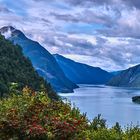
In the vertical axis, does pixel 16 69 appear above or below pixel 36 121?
above

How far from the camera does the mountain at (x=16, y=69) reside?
130 m

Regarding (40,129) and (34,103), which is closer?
(40,129)

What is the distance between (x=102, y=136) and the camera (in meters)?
21.0

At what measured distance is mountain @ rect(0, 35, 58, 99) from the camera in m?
130

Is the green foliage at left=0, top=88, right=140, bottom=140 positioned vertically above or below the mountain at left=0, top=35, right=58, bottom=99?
below

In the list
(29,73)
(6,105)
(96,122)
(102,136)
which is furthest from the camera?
(29,73)

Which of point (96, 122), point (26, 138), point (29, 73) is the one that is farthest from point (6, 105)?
point (29, 73)

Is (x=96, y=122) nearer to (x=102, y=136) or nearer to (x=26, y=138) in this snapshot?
(x=102, y=136)

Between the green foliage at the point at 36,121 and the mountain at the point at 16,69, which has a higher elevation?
the mountain at the point at 16,69

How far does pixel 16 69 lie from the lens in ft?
475

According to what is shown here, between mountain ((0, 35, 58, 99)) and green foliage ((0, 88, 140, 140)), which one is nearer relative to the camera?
green foliage ((0, 88, 140, 140))

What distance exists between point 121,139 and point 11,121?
651cm

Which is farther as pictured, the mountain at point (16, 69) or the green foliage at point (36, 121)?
the mountain at point (16, 69)

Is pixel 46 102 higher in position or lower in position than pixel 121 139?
higher
